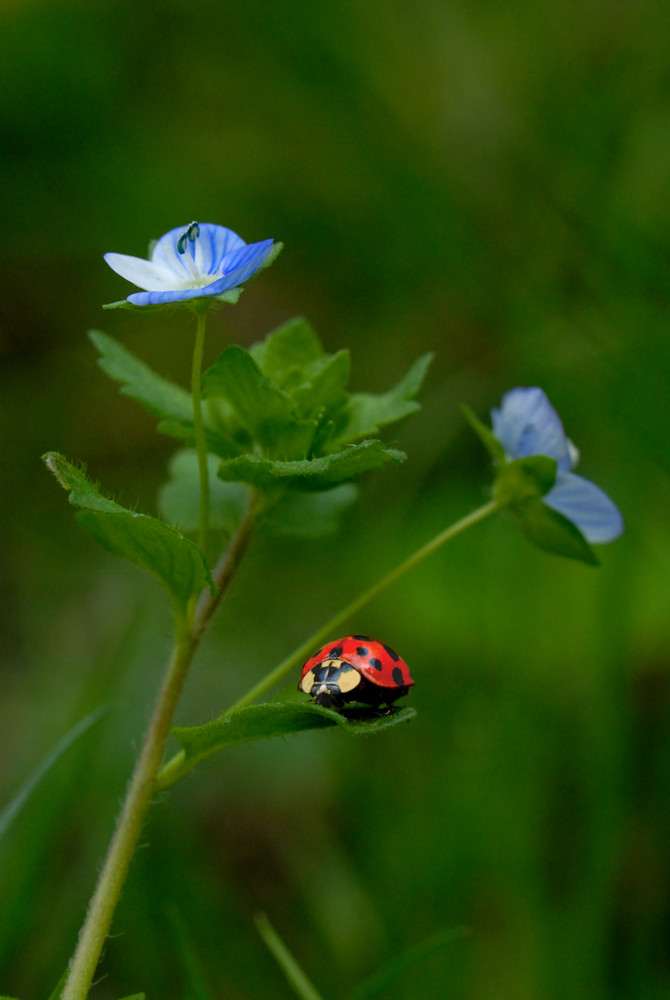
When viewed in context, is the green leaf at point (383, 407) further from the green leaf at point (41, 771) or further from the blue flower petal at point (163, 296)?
the green leaf at point (41, 771)

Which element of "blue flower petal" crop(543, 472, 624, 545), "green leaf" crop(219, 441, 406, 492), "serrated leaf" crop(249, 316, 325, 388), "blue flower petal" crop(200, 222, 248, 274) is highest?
"blue flower petal" crop(200, 222, 248, 274)

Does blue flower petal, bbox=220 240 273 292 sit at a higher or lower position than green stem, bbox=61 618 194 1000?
higher

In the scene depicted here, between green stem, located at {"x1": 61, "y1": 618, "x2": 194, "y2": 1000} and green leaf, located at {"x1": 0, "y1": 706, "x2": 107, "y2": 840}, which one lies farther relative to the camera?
green leaf, located at {"x1": 0, "y1": 706, "x2": 107, "y2": 840}

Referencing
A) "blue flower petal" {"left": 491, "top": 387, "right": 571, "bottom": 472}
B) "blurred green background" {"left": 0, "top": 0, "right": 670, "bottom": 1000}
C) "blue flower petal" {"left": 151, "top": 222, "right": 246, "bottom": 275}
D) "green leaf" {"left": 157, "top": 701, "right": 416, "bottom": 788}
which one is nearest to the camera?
"green leaf" {"left": 157, "top": 701, "right": 416, "bottom": 788}

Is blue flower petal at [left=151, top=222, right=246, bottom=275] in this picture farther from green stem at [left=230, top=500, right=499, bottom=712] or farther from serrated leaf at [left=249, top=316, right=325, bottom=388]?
green stem at [left=230, top=500, right=499, bottom=712]

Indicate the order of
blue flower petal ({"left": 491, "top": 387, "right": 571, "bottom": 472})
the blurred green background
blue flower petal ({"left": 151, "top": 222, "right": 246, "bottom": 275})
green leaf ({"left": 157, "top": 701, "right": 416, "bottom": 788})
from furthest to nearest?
1. the blurred green background
2. blue flower petal ({"left": 491, "top": 387, "right": 571, "bottom": 472})
3. blue flower petal ({"left": 151, "top": 222, "right": 246, "bottom": 275})
4. green leaf ({"left": 157, "top": 701, "right": 416, "bottom": 788})

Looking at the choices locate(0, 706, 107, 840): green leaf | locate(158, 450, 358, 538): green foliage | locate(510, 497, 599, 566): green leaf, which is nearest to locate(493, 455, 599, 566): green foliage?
locate(510, 497, 599, 566): green leaf

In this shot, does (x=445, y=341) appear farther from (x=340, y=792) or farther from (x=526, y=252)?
(x=340, y=792)
